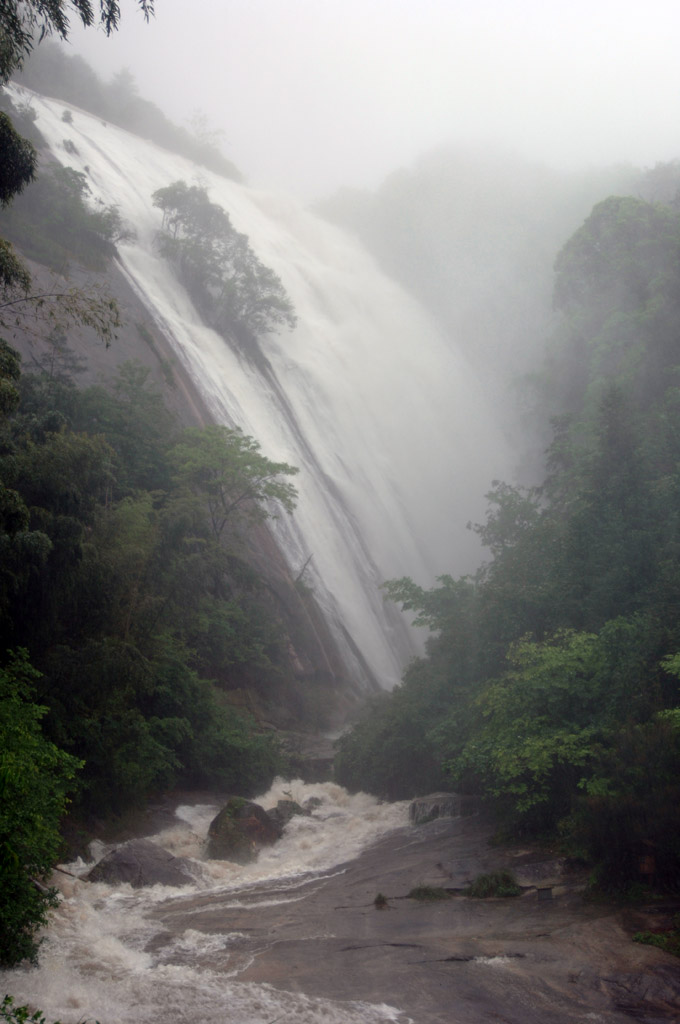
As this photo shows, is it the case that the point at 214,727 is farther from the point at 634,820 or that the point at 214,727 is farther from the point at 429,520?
the point at 429,520

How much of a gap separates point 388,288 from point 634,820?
6865 cm

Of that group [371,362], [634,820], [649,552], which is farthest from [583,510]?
[371,362]

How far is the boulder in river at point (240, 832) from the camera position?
50.3 feet

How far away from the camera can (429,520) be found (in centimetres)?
4969

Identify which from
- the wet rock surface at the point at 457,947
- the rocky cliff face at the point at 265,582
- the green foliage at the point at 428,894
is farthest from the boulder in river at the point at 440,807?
the rocky cliff face at the point at 265,582

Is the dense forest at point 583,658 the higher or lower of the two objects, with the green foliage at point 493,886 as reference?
higher

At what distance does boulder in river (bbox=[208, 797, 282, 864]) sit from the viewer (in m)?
15.3

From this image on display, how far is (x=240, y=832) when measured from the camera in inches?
625

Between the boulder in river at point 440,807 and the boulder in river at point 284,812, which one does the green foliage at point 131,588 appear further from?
the boulder in river at point 440,807

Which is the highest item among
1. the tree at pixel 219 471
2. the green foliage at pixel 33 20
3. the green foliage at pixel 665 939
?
the green foliage at pixel 33 20

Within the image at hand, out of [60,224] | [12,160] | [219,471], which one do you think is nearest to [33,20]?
[12,160]

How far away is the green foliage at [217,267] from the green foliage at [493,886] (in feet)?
120

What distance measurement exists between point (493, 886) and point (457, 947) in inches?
90.7

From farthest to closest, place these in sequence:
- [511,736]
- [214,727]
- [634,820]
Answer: [214,727] → [511,736] → [634,820]
